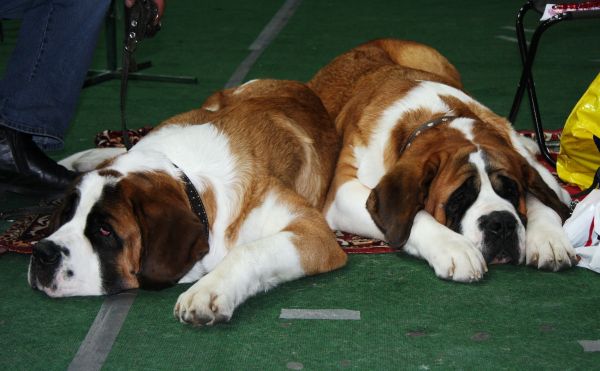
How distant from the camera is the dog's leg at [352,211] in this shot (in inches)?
141

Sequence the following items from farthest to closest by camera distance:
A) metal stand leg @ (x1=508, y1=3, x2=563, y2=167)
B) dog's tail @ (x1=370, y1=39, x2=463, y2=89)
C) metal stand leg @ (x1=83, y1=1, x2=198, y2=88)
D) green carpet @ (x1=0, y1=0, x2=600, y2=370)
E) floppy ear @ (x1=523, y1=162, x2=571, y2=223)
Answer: metal stand leg @ (x1=83, y1=1, x2=198, y2=88), dog's tail @ (x1=370, y1=39, x2=463, y2=89), metal stand leg @ (x1=508, y1=3, x2=563, y2=167), floppy ear @ (x1=523, y1=162, x2=571, y2=223), green carpet @ (x1=0, y1=0, x2=600, y2=370)

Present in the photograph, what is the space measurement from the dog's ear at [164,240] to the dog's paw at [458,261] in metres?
0.88

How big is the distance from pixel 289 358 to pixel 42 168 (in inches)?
76.5

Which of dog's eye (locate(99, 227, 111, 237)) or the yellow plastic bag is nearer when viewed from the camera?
dog's eye (locate(99, 227, 111, 237))

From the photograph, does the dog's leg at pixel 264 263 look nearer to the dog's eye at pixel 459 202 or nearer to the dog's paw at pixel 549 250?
the dog's eye at pixel 459 202

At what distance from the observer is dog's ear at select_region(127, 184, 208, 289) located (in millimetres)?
2803

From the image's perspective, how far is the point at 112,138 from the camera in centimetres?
492

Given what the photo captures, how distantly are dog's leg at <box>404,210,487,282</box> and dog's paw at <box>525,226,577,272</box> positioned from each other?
0.76ft

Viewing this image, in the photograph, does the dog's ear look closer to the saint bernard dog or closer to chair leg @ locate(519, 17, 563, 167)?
the saint bernard dog

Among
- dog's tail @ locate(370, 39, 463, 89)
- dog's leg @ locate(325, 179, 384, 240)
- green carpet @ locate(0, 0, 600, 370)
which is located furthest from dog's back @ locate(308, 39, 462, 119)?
green carpet @ locate(0, 0, 600, 370)

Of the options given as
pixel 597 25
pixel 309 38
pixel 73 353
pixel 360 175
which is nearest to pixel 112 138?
pixel 360 175

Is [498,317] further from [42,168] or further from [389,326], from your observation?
[42,168]

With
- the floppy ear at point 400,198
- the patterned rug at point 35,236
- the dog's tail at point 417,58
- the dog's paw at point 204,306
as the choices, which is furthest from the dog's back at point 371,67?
the dog's paw at point 204,306

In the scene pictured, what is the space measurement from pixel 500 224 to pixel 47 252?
1563mm
